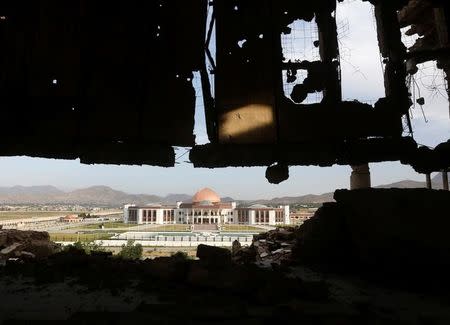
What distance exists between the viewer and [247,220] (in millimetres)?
69438

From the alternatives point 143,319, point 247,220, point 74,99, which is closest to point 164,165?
point 74,99

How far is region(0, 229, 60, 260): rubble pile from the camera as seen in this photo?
8336mm

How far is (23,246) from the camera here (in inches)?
353

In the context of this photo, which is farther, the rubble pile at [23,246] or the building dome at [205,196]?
the building dome at [205,196]

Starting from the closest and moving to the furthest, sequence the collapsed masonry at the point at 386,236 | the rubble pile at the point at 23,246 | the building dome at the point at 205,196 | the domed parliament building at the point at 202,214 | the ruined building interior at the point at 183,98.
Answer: the collapsed masonry at the point at 386,236 → the ruined building interior at the point at 183,98 → the rubble pile at the point at 23,246 → the domed parliament building at the point at 202,214 → the building dome at the point at 205,196

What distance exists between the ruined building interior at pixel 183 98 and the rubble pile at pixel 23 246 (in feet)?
14.1

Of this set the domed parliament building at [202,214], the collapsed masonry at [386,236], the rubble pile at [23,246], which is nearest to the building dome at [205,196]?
the domed parliament building at [202,214]

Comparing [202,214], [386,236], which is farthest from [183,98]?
[202,214]

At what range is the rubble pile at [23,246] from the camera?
27.3ft

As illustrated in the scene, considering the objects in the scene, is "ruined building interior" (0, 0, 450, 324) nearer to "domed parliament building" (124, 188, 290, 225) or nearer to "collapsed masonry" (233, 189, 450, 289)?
"collapsed masonry" (233, 189, 450, 289)

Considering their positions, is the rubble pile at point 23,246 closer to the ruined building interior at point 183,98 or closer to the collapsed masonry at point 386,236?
the ruined building interior at point 183,98

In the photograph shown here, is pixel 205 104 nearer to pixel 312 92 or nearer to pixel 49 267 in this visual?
pixel 312 92

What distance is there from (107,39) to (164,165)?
2.29 m

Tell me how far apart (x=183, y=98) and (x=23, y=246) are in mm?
6913
